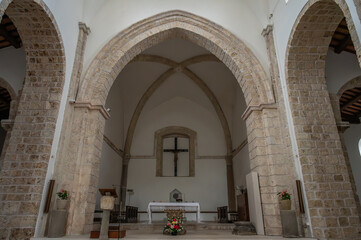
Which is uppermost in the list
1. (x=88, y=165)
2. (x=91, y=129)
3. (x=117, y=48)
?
(x=117, y=48)

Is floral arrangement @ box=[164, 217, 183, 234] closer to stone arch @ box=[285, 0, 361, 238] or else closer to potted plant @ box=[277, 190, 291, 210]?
potted plant @ box=[277, 190, 291, 210]

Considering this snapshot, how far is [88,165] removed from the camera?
224 inches

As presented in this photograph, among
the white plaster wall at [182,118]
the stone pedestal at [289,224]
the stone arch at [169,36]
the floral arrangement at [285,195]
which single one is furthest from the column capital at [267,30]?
the white plaster wall at [182,118]

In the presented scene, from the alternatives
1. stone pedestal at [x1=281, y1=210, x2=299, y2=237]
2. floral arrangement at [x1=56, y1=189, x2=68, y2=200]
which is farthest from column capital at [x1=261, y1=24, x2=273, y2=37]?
floral arrangement at [x1=56, y1=189, x2=68, y2=200]

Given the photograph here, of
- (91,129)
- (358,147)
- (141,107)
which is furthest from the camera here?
(141,107)

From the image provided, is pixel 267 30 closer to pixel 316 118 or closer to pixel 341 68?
pixel 341 68

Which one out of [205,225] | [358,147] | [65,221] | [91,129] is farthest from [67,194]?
[358,147]

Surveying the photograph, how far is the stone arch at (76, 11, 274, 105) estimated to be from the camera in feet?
20.8

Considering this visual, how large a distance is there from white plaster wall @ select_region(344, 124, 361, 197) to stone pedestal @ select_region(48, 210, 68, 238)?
10.3 metres

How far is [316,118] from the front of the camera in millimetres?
5570

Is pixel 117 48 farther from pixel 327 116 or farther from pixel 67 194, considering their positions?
pixel 327 116

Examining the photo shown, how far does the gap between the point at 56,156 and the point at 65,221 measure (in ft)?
4.41

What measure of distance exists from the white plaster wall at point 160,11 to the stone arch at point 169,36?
227 millimetres

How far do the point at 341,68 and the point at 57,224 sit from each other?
8183 millimetres
